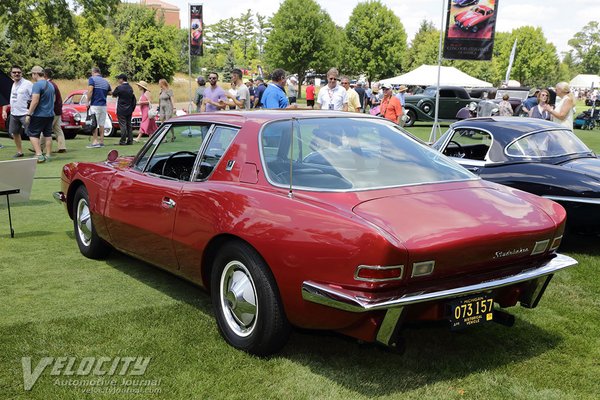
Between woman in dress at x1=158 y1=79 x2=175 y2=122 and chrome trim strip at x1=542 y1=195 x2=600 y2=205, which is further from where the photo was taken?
woman in dress at x1=158 y1=79 x2=175 y2=122

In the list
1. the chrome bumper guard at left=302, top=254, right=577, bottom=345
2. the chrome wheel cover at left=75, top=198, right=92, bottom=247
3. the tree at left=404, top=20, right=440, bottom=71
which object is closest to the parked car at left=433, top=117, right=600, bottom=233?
the chrome bumper guard at left=302, top=254, right=577, bottom=345

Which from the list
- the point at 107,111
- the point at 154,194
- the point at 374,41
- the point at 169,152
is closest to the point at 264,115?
the point at 154,194

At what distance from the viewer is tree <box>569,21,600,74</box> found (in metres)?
136

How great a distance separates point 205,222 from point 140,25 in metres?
41.1

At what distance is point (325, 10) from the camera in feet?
216

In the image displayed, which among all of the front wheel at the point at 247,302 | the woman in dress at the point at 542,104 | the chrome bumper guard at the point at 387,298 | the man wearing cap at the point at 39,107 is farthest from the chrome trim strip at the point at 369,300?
the man wearing cap at the point at 39,107

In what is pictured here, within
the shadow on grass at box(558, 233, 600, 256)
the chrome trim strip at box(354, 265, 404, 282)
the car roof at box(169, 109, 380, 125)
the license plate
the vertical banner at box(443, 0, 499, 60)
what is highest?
the vertical banner at box(443, 0, 499, 60)

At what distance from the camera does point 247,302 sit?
3.46 meters

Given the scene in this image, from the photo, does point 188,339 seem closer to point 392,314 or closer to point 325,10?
point 392,314

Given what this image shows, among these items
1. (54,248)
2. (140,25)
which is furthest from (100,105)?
(140,25)

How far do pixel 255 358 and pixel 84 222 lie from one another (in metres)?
2.82

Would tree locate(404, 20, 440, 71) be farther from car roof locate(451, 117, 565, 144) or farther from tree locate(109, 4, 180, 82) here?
car roof locate(451, 117, 565, 144)

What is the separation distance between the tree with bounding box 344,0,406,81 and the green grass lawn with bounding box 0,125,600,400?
61.6 meters

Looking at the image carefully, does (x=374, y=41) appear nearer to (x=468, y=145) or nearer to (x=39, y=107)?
(x=39, y=107)
